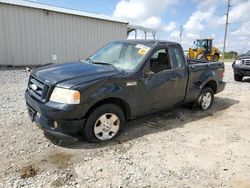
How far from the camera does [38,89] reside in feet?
13.3

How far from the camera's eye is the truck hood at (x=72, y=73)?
379 centimetres

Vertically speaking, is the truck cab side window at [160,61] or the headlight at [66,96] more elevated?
the truck cab side window at [160,61]

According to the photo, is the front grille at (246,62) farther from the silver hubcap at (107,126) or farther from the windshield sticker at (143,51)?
the silver hubcap at (107,126)

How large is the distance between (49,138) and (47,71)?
3.79 ft

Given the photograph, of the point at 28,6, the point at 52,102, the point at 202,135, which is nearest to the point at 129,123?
the point at 202,135

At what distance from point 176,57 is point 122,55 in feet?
4.00

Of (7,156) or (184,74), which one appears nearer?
(7,156)

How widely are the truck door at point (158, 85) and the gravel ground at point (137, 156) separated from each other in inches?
19.2

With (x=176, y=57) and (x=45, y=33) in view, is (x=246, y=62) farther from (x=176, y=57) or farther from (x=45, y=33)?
(x=45, y=33)

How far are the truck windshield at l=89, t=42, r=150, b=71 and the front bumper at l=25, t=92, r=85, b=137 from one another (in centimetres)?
140

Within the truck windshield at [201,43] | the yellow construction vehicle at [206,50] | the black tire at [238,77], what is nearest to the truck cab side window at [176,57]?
the black tire at [238,77]

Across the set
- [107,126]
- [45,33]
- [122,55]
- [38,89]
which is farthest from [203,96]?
[45,33]

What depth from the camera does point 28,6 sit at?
44.2 feet

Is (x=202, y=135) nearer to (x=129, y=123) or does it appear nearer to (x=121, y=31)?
(x=129, y=123)
